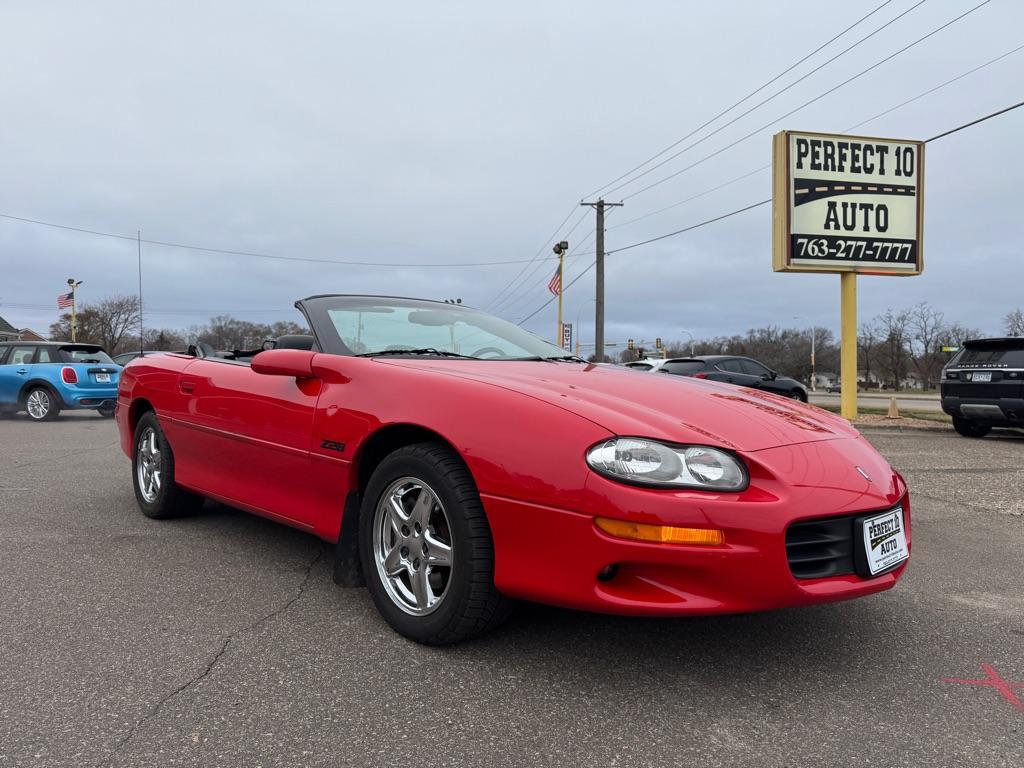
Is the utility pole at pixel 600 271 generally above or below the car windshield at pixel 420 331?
above

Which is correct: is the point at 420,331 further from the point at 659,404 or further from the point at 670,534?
the point at 670,534

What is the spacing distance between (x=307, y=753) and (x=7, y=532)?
321 cm

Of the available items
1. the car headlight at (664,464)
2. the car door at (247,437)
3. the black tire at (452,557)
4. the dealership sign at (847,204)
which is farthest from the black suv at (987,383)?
the car door at (247,437)

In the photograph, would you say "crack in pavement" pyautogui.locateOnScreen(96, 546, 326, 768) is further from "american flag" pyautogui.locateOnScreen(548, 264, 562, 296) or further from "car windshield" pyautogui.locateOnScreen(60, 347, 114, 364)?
"american flag" pyautogui.locateOnScreen(548, 264, 562, 296)

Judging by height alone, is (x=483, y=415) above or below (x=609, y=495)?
above

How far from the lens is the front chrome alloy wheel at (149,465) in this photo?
4336mm

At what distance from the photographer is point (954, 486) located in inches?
241

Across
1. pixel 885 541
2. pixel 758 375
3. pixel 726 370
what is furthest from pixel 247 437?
pixel 758 375

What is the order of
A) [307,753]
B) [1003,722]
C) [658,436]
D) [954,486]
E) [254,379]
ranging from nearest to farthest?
1. [307,753]
2. [1003,722]
3. [658,436]
4. [254,379]
5. [954,486]

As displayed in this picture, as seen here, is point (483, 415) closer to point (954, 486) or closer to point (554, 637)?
point (554, 637)

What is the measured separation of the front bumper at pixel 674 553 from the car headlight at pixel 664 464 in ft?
0.13

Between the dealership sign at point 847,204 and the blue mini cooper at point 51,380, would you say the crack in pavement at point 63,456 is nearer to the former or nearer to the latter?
the blue mini cooper at point 51,380

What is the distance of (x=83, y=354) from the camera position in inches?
500

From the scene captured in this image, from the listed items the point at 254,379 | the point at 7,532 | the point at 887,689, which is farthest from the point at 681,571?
the point at 7,532
